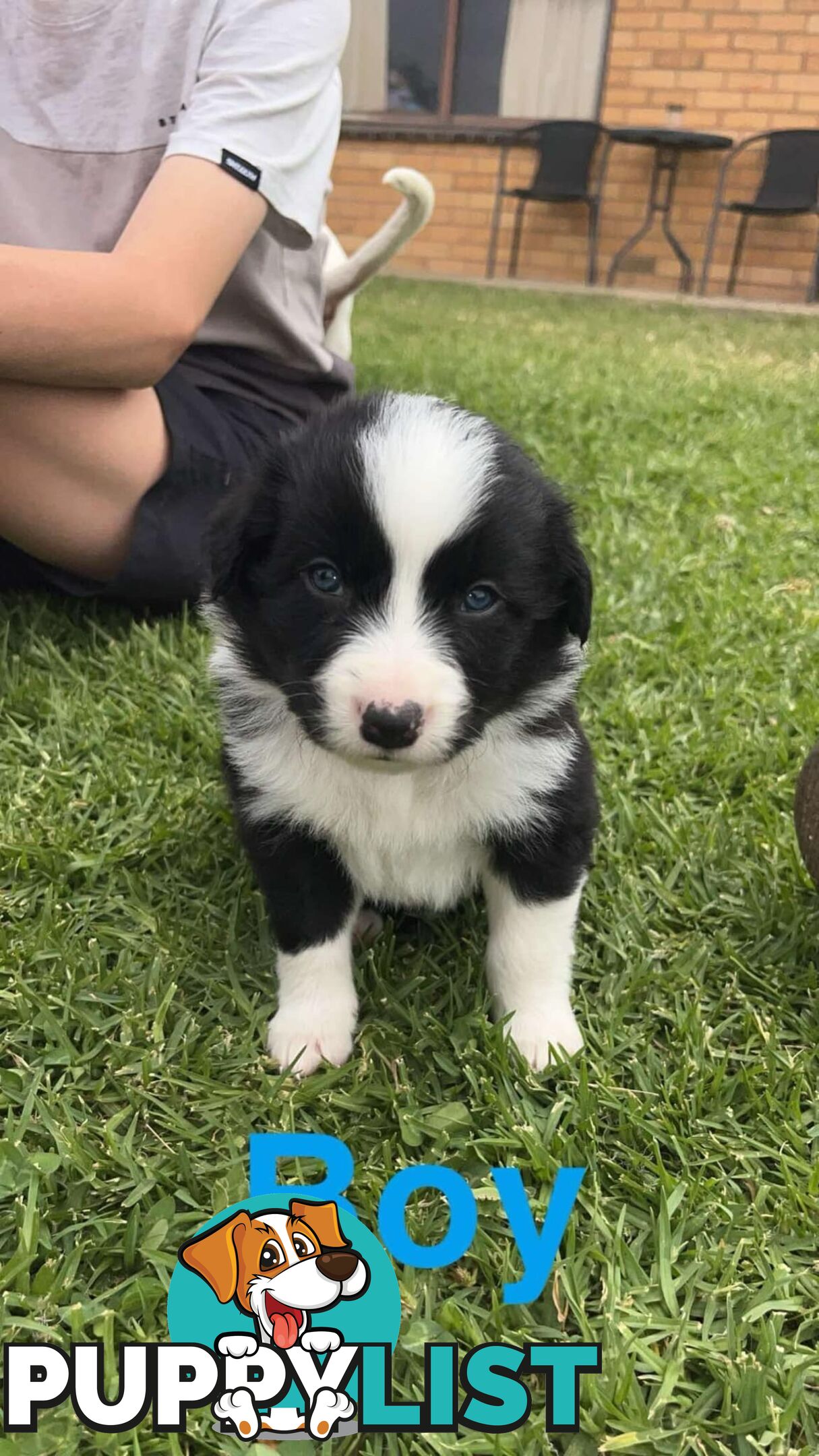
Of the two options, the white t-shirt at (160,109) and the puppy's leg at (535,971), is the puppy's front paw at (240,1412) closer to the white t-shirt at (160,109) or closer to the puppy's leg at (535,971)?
the puppy's leg at (535,971)

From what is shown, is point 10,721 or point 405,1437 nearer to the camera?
point 405,1437

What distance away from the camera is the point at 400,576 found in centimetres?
136

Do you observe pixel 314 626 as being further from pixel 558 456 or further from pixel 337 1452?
pixel 558 456

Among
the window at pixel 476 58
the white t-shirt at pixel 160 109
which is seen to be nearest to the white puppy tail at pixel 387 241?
the white t-shirt at pixel 160 109

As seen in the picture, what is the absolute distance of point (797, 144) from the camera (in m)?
10.5

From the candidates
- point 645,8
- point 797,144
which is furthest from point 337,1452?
point 645,8

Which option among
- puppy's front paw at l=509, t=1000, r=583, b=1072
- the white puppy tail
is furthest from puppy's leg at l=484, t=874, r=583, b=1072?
the white puppy tail

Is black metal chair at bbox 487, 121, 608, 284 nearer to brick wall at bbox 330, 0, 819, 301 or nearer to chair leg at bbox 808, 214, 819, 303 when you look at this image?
brick wall at bbox 330, 0, 819, 301

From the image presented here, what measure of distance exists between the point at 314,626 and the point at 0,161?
196 centimetres

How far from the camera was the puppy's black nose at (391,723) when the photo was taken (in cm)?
127

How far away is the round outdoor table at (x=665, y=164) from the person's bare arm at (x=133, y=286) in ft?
32.3

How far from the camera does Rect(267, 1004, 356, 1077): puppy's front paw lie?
62.6 inches

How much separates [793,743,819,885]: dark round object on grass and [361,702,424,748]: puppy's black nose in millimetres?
856

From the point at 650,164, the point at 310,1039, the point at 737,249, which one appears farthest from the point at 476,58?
the point at 310,1039
